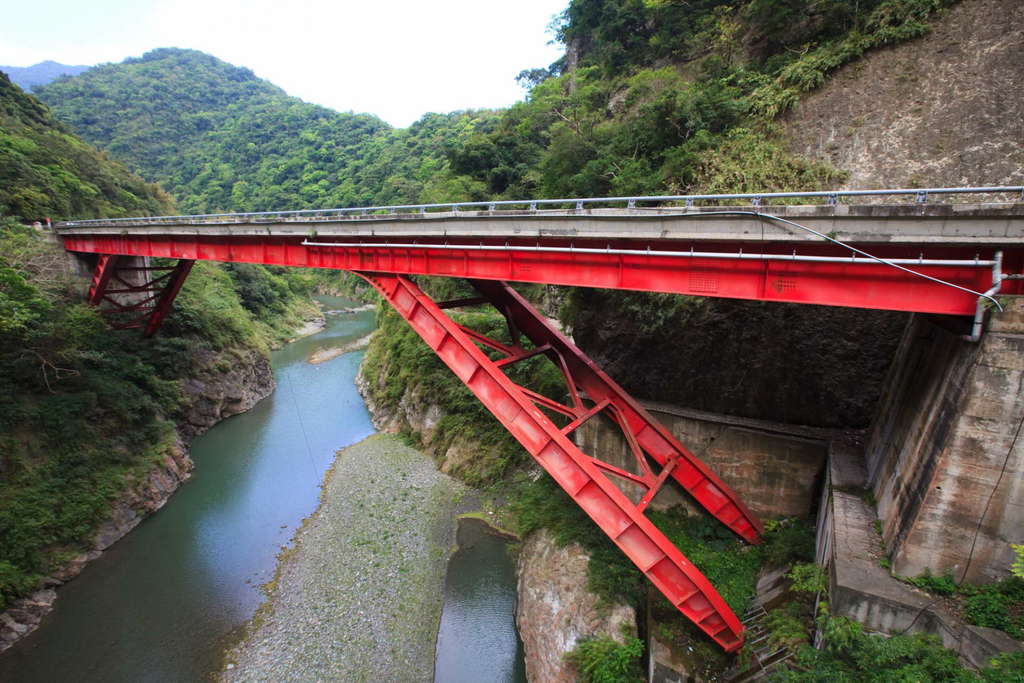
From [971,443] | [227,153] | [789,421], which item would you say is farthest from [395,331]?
[227,153]

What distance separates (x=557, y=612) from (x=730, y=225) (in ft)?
26.4

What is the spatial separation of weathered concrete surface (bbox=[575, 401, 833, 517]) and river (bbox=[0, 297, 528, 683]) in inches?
235

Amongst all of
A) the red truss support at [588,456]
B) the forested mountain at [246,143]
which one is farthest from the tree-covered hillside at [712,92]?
the forested mountain at [246,143]

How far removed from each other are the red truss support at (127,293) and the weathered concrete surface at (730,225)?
11.9m

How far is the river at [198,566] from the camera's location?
9203mm

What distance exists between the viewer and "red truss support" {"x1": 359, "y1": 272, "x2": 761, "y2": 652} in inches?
286

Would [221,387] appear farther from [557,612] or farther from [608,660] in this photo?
[608,660]

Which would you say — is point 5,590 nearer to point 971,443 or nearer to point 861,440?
point 971,443

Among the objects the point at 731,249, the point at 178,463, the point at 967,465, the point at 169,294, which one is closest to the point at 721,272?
the point at 731,249

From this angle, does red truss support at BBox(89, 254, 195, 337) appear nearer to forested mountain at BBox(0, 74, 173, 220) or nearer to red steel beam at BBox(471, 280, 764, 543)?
forested mountain at BBox(0, 74, 173, 220)

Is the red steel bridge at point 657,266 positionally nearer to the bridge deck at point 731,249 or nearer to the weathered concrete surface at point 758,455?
the bridge deck at point 731,249

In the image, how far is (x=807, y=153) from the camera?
1143 cm

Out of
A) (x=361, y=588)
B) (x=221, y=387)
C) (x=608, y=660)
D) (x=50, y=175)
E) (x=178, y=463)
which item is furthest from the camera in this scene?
(x=50, y=175)

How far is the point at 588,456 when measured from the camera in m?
8.96
